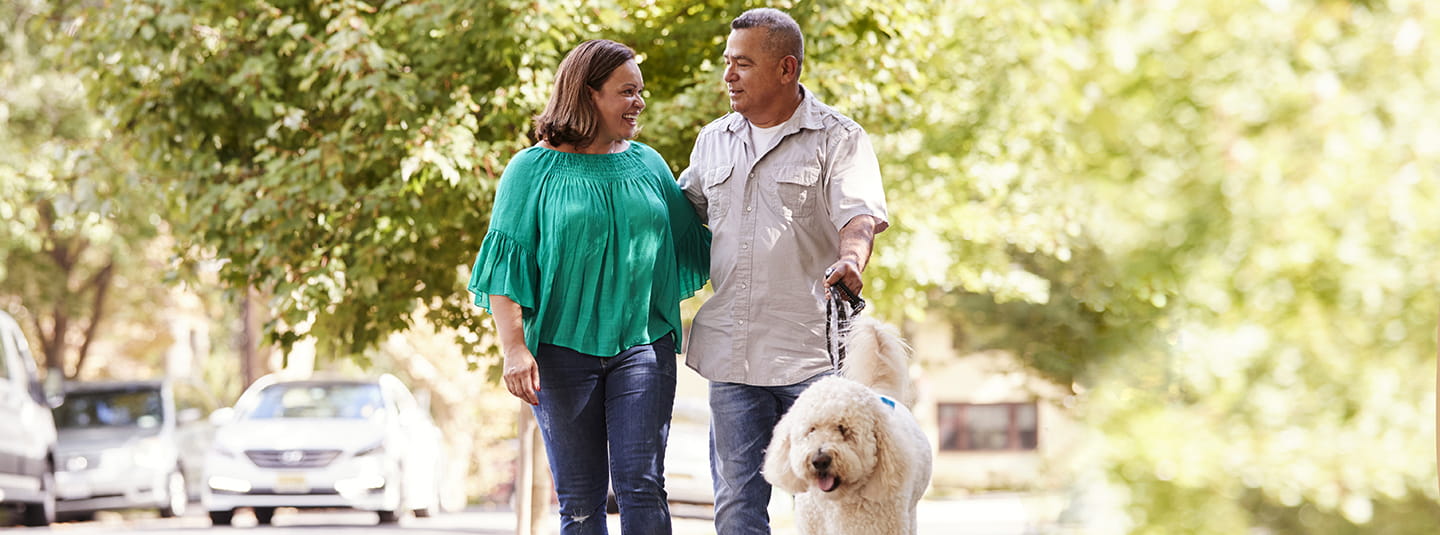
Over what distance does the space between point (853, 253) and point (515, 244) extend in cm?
103

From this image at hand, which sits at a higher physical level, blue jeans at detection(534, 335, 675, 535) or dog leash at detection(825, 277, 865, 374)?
dog leash at detection(825, 277, 865, 374)

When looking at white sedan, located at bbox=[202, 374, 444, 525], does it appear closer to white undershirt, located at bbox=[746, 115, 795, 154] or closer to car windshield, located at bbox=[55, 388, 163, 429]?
car windshield, located at bbox=[55, 388, 163, 429]

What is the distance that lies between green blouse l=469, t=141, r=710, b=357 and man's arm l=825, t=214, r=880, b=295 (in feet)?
1.91

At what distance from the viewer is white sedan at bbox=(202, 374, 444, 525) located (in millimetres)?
15938

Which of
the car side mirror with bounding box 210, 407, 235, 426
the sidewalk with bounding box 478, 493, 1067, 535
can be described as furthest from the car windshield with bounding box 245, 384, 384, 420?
the sidewalk with bounding box 478, 493, 1067, 535

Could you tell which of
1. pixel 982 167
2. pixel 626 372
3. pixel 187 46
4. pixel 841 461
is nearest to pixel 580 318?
pixel 626 372

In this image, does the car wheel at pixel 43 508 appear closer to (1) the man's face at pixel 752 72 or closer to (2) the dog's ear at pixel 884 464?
(1) the man's face at pixel 752 72

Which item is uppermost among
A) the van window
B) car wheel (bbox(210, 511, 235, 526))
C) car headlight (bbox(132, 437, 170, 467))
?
the van window

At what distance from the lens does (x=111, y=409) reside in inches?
752

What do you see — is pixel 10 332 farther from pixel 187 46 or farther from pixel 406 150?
pixel 406 150

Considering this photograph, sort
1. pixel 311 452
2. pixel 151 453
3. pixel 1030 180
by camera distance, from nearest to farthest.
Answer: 1. pixel 311 452
2. pixel 1030 180
3. pixel 151 453

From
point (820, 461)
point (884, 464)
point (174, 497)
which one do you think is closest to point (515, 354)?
point (820, 461)

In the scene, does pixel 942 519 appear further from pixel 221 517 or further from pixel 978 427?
pixel 978 427

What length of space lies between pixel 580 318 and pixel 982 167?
12.7 meters
